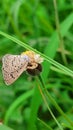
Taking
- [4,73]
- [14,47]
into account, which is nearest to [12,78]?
[4,73]

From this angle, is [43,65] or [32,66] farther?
[43,65]

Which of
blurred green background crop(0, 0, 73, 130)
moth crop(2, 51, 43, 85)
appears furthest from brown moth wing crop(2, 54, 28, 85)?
blurred green background crop(0, 0, 73, 130)

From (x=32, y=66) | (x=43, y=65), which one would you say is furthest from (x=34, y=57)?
(x=43, y=65)

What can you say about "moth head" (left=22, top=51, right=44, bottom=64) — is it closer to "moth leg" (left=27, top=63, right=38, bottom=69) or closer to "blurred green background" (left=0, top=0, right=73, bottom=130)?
"moth leg" (left=27, top=63, right=38, bottom=69)

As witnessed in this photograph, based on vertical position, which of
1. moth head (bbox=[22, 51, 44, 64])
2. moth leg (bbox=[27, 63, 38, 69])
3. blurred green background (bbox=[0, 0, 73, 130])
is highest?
moth head (bbox=[22, 51, 44, 64])

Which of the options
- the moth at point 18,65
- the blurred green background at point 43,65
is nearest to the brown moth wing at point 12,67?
the moth at point 18,65

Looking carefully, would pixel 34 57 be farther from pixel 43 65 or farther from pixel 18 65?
pixel 43 65

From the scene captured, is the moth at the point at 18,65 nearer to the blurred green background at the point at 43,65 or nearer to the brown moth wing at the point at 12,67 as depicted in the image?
the brown moth wing at the point at 12,67
